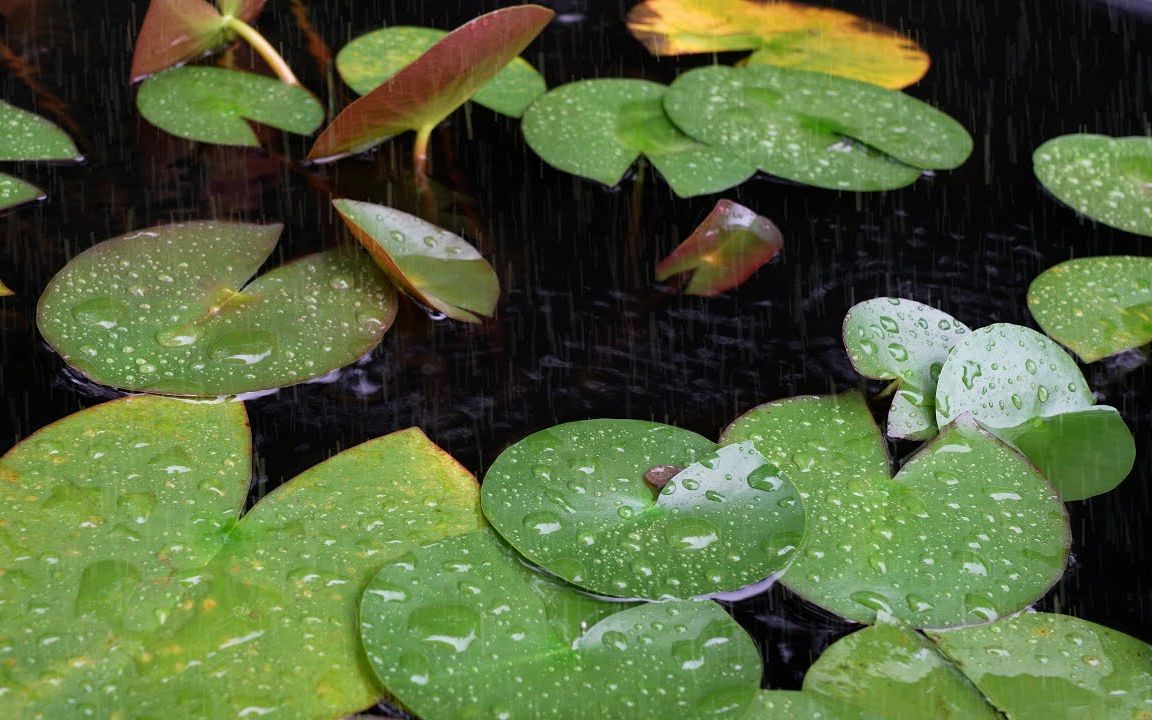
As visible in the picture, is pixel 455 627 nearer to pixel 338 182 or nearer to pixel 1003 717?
pixel 1003 717

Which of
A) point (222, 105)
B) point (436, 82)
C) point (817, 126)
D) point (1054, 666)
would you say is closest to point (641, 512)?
point (1054, 666)

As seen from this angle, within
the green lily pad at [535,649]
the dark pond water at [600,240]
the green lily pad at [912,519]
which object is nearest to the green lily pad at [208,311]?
the dark pond water at [600,240]

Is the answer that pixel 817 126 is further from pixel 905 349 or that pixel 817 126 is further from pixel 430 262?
pixel 430 262

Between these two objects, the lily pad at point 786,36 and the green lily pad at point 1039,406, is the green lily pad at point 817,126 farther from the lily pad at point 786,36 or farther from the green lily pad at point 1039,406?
the green lily pad at point 1039,406

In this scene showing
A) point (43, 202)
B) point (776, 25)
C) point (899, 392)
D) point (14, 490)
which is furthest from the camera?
point (776, 25)

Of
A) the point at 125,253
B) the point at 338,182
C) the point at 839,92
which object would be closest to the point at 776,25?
the point at 839,92

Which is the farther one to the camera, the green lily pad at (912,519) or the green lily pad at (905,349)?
the green lily pad at (905,349)
